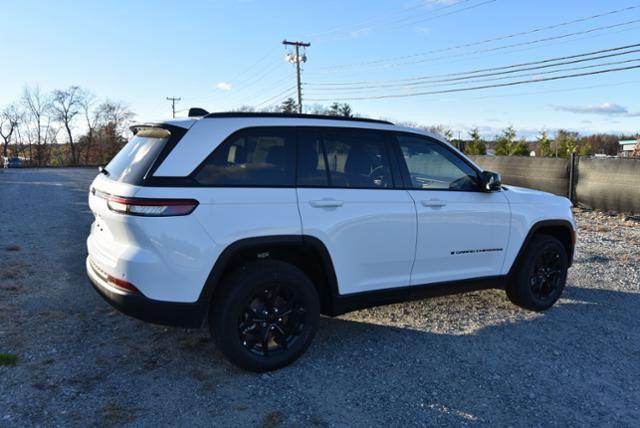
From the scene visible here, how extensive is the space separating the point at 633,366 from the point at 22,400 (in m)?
4.38

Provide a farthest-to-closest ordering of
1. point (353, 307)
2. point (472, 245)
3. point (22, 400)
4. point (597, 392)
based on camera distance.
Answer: point (472, 245) → point (353, 307) → point (597, 392) → point (22, 400)

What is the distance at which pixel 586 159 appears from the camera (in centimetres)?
1230

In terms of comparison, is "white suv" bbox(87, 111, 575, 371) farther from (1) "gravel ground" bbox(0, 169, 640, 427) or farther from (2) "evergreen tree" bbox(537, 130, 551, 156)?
(2) "evergreen tree" bbox(537, 130, 551, 156)

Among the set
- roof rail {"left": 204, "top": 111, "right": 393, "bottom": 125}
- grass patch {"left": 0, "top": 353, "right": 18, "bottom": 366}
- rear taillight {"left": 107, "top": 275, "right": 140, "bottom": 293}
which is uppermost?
roof rail {"left": 204, "top": 111, "right": 393, "bottom": 125}

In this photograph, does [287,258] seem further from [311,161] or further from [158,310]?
[158,310]

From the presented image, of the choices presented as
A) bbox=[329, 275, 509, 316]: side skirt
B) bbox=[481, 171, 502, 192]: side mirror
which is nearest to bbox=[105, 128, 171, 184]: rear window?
bbox=[329, 275, 509, 316]: side skirt

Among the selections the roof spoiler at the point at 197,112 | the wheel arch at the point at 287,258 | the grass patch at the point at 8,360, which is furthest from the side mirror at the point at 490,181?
the grass patch at the point at 8,360

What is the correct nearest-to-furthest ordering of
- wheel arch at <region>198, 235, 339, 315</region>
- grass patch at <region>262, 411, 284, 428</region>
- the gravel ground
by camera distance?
grass patch at <region>262, 411, 284, 428</region>, the gravel ground, wheel arch at <region>198, 235, 339, 315</region>

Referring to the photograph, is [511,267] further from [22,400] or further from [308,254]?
[22,400]

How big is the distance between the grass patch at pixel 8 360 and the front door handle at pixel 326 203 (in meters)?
2.49

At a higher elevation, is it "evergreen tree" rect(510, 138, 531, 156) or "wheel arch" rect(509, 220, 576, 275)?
"evergreen tree" rect(510, 138, 531, 156)

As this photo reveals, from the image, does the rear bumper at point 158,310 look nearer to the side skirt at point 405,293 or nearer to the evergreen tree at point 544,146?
the side skirt at point 405,293

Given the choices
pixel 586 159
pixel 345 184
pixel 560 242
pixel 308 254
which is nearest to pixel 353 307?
pixel 308 254

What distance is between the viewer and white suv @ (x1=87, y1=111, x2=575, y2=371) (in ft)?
10.9
